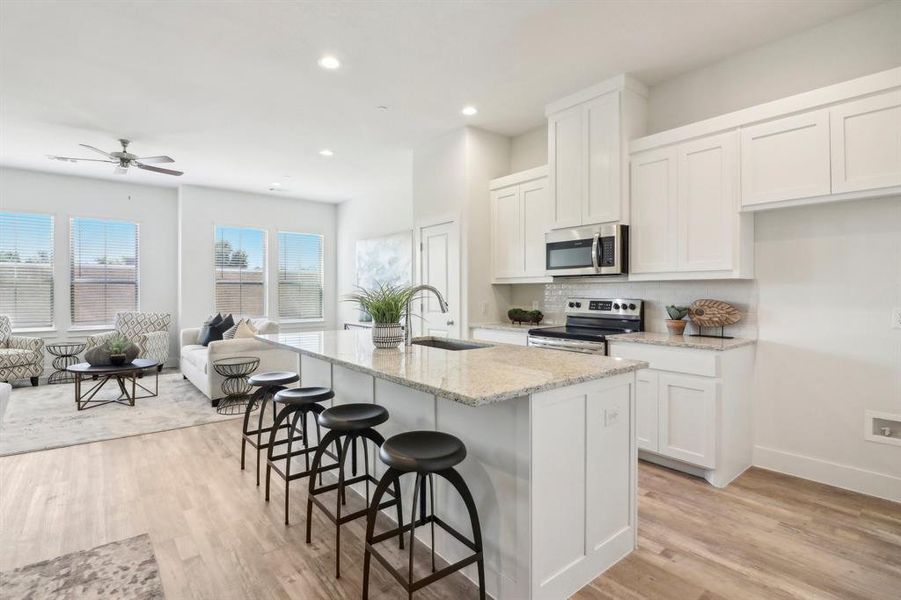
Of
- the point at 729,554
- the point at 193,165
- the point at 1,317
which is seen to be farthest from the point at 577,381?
the point at 1,317

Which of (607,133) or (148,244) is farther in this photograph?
(148,244)

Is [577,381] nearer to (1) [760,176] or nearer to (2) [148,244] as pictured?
(1) [760,176]

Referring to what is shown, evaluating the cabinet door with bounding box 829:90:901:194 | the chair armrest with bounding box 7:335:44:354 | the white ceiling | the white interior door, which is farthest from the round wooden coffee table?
the cabinet door with bounding box 829:90:901:194

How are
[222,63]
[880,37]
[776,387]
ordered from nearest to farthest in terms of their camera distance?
[880,37], [776,387], [222,63]

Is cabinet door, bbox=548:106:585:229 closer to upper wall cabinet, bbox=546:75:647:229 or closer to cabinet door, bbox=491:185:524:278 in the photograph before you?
upper wall cabinet, bbox=546:75:647:229

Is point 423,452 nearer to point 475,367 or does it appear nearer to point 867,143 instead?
point 475,367

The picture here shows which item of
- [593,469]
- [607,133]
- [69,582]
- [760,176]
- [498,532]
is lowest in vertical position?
[69,582]

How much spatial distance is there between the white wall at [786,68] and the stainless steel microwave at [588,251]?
0.97 m

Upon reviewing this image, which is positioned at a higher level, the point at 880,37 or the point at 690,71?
the point at 690,71

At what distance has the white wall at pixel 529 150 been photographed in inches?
180

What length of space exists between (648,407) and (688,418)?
10.4 inches

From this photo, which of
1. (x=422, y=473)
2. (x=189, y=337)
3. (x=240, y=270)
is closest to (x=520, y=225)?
(x=422, y=473)

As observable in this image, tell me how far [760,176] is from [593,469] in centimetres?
225

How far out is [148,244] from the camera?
705cm
